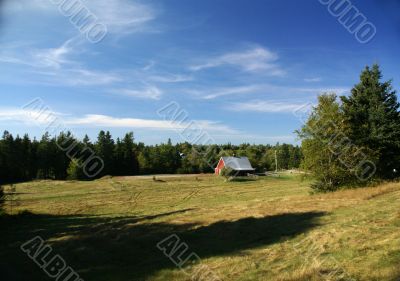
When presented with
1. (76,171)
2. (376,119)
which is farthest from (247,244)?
(76,171)

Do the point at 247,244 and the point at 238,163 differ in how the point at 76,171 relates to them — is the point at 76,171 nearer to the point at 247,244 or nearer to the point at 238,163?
the point at 238,163

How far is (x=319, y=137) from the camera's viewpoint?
29266mm

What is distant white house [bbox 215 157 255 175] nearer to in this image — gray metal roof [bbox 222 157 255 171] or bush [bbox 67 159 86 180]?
gray metal roof [bbox 222 157 255 171]

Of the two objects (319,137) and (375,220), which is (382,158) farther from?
(375,220)

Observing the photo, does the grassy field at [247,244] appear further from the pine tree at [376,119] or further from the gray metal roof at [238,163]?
the gray metal roof at [238,163]

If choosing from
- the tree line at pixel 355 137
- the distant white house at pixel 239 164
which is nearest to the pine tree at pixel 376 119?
the tree line at pixel 355 137

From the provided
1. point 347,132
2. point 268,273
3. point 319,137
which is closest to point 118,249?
point 268,273

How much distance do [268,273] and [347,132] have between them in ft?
73.2

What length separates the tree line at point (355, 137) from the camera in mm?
29172

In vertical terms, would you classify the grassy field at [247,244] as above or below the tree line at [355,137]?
below

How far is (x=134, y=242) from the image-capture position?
53.1 ft

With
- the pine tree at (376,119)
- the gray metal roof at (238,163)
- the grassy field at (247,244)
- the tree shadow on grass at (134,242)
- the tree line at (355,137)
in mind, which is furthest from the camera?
the gray metal roof at (238,163)

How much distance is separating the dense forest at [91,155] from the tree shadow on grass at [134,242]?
203ft

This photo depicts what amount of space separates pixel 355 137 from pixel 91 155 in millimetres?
77538
